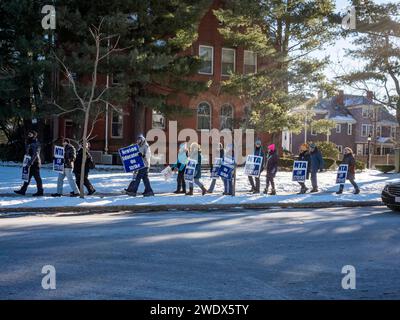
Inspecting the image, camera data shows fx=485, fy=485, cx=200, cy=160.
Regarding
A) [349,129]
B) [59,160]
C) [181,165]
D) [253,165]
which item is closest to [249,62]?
[253,165]

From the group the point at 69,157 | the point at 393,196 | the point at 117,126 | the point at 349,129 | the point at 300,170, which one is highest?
the point at 349,129

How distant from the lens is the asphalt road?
538 centimetres

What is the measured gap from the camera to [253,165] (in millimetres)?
16578

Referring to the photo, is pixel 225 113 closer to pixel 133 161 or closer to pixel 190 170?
pixel 190 170

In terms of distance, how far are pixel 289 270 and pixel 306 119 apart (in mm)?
20351

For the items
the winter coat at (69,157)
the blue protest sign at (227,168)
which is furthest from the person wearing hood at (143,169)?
the blue protest sign at (227,168)

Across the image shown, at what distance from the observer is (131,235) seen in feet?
28.7

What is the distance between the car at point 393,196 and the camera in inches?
510

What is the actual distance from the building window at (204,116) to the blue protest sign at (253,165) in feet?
57.0

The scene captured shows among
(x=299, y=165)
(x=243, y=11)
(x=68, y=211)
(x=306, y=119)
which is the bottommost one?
(x=68, y=211)

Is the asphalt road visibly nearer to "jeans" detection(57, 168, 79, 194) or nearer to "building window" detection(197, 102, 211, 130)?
"jeans" detection(57, 168, 79, 194)

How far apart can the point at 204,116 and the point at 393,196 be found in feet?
72.1
